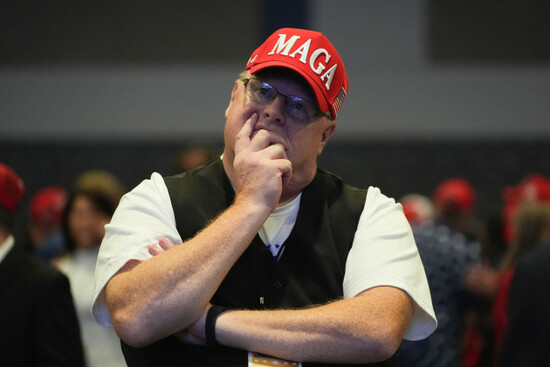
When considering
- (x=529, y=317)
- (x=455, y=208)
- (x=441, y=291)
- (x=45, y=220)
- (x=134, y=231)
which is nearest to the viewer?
(x=134, y=231)

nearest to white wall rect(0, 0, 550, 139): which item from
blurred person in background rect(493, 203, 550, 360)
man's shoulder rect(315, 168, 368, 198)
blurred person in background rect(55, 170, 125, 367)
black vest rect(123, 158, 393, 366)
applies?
blurred person in background rect(55, 170, 125, 367)

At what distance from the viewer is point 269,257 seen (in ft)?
7.22

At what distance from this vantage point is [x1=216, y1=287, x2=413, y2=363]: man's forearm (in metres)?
2.00

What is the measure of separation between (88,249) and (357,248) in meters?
2.76

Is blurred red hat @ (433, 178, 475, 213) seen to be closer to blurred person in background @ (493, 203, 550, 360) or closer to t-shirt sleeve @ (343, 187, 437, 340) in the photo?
blurred person in background @ (493, 203, 550, 360)

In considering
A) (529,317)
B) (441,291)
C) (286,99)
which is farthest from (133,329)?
Result: (441,291)

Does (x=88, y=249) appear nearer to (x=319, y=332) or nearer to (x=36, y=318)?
(x=36, y=318)

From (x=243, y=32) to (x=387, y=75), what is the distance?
1.75m

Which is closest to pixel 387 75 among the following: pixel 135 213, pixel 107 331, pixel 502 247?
pixel 502 247

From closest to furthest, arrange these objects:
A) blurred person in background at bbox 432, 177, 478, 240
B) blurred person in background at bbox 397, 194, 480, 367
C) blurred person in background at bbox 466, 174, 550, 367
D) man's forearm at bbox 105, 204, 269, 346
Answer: man's forearm at bbox 105, 204, 269, 346 → blurred person in background at bbox 397, 194, 480, 367 → blurred person in background at bbox 466, 174, 550, 367 → blurred person in background at bbox 432, 177, 478, 240

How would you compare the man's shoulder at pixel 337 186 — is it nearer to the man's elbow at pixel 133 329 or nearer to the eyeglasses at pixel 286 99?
the eyeglasses at pixel 286 99

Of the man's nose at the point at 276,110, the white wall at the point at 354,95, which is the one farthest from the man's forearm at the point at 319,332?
the white wall at the point at 354,95

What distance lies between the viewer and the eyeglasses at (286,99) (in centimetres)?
221

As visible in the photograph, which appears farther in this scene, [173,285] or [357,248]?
[357,248]
